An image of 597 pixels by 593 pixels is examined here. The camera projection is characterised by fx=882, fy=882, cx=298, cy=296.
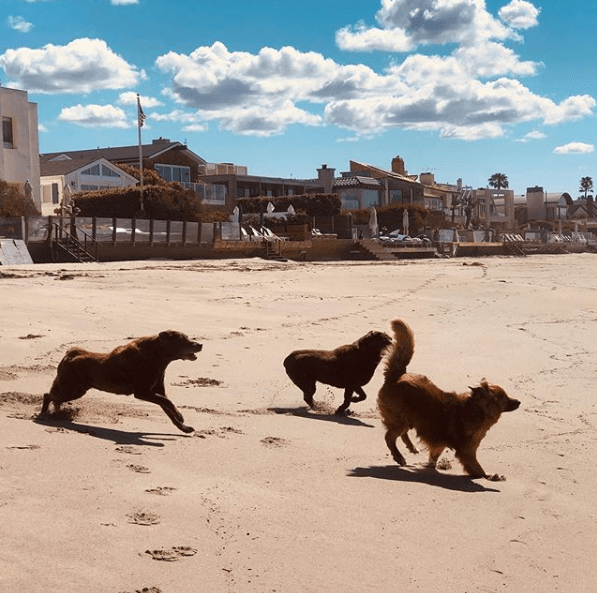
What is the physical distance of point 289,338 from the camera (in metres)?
13.7

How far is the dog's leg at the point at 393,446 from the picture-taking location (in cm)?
686

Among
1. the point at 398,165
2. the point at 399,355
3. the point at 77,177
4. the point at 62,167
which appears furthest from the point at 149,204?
the point at 398,165

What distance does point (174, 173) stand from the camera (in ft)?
204

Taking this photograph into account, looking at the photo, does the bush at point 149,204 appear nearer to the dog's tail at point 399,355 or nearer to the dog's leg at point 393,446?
the dog's tail at point 399,355

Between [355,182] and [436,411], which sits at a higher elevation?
[355,182]

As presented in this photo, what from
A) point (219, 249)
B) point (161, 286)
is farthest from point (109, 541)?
point (219, 249)

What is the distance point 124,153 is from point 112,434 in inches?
2236

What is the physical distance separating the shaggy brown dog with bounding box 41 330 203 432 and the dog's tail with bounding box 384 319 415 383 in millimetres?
1606

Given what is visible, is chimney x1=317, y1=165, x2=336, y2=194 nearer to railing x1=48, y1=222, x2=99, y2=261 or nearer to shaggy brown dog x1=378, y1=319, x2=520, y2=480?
railing x1=48, y1=222, x2=99, y2=261

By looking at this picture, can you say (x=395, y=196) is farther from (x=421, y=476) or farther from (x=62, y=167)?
(x=421, y=476)

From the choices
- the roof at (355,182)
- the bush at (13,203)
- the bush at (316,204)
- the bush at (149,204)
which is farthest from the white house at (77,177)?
the roof at (355,182)

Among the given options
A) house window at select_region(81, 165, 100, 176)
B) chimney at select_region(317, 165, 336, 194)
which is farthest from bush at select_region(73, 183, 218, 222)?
chimney at select_region(317, 165, 336, 194)

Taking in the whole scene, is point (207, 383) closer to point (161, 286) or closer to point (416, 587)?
point (416, 587)

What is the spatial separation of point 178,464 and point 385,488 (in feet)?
4.71
